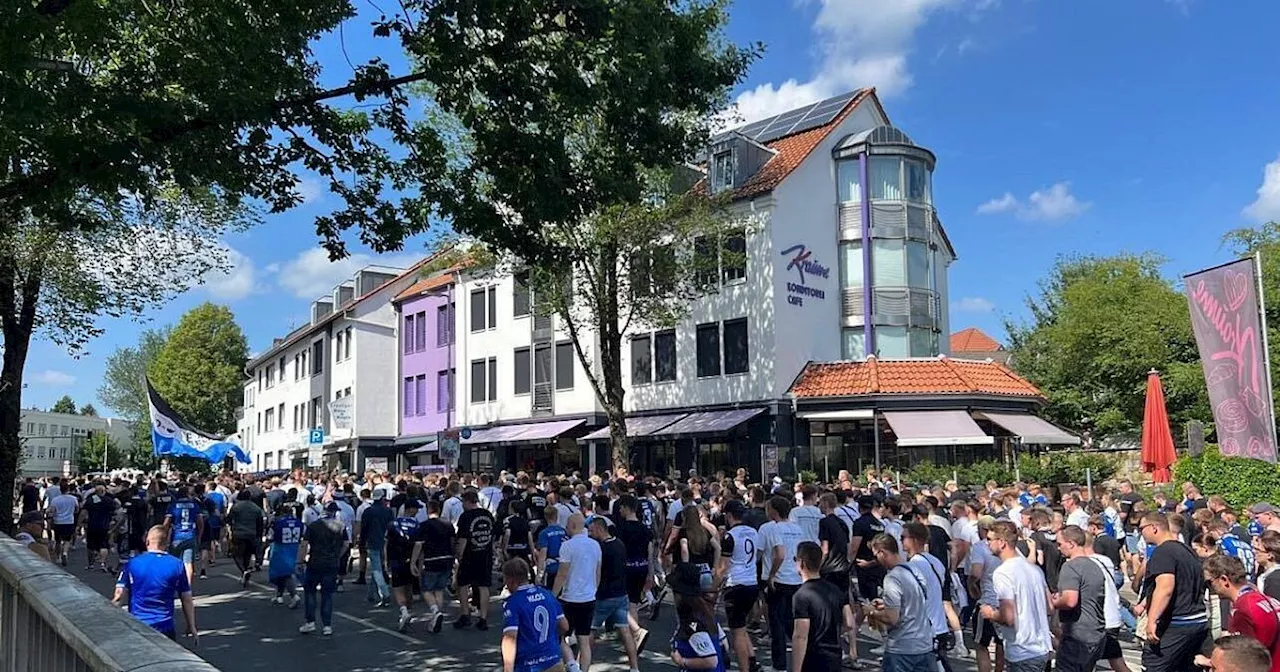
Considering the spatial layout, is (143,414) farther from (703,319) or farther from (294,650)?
(294,650)

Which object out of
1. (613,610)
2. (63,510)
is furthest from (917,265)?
(63,510)

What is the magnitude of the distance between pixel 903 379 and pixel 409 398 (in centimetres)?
2512

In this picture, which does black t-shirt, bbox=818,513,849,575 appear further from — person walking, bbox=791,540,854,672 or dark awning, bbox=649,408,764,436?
dark awning, bbox=649,408,764,436

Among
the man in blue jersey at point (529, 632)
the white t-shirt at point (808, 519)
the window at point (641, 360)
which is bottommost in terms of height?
the man in blue jersey at point (529, 632)

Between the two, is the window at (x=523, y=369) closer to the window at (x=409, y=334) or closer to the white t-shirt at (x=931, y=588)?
the window at (x=409, y=334)

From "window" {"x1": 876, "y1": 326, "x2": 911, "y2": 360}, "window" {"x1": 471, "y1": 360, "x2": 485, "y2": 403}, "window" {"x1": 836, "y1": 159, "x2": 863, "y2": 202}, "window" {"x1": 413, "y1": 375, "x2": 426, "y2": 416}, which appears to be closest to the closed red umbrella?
"window" {"x1": 876, "y1": 326, "x2": 911, "y2": 360}

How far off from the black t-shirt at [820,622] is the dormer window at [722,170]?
85.6ft

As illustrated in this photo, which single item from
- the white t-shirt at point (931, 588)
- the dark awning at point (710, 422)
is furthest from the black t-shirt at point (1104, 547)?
the dark awning at point (710, 422)

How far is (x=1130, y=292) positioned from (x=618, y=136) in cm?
4641

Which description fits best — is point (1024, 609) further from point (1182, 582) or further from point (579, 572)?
point (579, 572)

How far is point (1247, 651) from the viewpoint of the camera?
4.91m

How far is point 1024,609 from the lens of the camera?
7.87 meters

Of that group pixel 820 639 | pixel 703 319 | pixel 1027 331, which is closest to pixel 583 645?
pixel 820 639

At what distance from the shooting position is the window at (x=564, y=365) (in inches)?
1462
